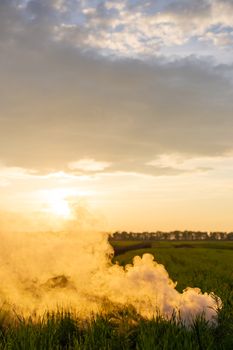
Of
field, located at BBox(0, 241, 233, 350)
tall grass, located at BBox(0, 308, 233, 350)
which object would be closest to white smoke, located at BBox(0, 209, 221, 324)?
field, located at BBox(0, 241, 233, 350)

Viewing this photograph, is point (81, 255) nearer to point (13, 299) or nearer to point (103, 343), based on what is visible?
point (13, 299)

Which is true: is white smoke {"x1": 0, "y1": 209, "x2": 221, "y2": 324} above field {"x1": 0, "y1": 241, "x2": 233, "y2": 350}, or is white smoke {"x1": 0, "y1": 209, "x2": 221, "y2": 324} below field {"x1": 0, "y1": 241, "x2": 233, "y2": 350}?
above

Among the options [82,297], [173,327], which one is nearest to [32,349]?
[173,327]

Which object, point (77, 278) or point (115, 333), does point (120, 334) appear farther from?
point (77, 278)

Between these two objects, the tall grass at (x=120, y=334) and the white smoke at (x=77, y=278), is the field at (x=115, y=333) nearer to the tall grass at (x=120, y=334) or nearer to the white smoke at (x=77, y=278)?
the tall grass at (x=120, y=334)

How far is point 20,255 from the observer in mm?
12086

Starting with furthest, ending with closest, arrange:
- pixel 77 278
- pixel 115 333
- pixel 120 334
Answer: pixel 77 278 < pixel 115 333 < pixel 120 334

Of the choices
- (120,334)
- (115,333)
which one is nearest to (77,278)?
(115,333)

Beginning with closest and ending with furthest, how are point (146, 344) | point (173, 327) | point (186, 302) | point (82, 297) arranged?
point (146, 344) < point (173, 327) < point (186, 302) < point (82, 297)

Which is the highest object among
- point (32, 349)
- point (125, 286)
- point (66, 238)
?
point (66, 238)

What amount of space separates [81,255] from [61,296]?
3.45ft

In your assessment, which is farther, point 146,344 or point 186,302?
point 186,302

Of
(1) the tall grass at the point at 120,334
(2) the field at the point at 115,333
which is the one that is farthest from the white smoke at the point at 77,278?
(1) the tall grass at the point at 120,334

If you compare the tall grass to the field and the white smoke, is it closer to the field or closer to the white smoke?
the field
